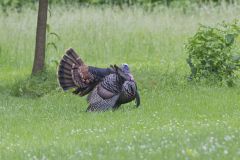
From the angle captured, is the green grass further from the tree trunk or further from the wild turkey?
the tree trunk

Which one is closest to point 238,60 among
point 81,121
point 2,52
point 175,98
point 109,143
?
point 175,98

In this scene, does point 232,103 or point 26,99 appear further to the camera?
point 26,99

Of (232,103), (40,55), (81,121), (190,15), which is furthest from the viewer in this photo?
(190,15)

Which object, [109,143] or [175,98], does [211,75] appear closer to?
[175,98]

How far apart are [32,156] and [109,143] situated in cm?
96

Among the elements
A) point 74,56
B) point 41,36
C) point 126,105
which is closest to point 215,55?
point 126,105

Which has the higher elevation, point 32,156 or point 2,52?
point 32,156

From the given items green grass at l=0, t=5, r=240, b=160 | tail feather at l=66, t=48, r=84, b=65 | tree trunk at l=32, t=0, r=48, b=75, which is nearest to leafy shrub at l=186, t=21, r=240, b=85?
green grass at l=0, t=5, r=240, b=160

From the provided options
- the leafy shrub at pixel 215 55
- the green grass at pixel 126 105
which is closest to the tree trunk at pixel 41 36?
the green grass at pixel 126 105

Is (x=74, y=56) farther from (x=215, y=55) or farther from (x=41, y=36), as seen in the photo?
(x=215, y=55)

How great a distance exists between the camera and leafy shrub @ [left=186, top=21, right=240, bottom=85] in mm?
14750

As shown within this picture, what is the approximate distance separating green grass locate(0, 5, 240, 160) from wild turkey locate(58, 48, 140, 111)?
0.83 ft

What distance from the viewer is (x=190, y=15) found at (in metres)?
24.0

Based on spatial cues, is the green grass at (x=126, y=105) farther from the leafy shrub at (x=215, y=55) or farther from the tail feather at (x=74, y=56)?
the tail feather at (x=74, y=56)
